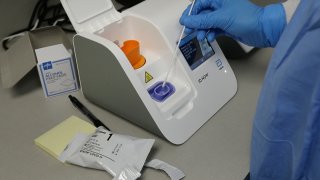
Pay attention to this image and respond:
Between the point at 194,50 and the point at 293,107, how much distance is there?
0.30m

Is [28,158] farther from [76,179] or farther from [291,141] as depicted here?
[291,141]

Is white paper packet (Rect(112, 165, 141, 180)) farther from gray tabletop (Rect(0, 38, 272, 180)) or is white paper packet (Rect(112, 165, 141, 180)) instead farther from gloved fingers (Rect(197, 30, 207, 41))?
gloved fingers (Rect(197, 30, 207, 41))

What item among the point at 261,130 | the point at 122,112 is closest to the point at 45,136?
the point at 122,112

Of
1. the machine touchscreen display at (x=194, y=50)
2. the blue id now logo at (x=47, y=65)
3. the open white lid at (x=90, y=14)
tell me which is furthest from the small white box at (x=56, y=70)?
the machine touchscreen display at (x=194, y=50)

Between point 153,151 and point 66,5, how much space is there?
0.35m

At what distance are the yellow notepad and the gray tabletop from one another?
0.02 metres

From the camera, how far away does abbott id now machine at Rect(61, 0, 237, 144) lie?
68 centimetres

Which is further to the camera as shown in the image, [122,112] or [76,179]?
[122,112]

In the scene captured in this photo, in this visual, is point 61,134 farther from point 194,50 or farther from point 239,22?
point 239,22

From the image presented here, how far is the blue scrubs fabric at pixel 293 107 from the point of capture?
47cm

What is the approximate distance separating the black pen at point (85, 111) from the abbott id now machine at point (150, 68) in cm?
3

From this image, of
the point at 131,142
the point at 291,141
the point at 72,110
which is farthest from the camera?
the point at 72,110

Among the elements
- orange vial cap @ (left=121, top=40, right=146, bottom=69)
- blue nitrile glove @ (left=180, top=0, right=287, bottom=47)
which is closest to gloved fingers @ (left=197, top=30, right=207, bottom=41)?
blue nitrile glove @ (left=180, top=0, right=287, bottom=47)

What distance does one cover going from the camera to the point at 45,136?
72 centimetres
